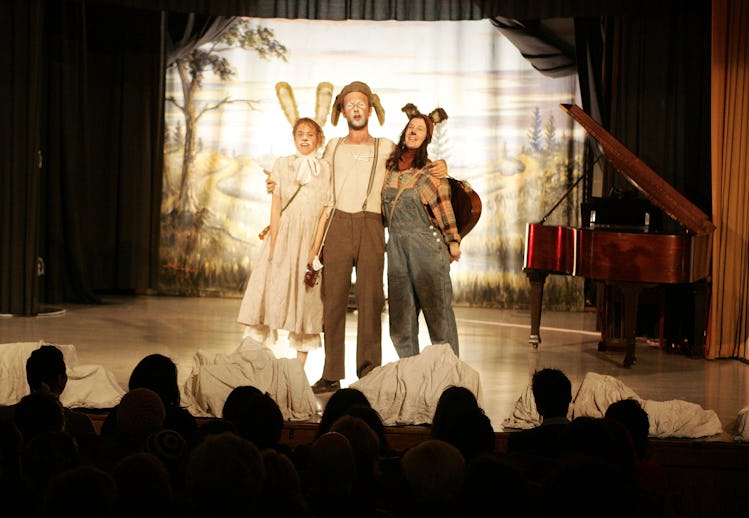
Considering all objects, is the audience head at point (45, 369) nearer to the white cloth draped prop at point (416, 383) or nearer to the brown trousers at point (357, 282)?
the white cloth draped prop at point (416, 383)

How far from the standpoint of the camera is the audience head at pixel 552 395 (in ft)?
13.1

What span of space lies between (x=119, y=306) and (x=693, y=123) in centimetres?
519

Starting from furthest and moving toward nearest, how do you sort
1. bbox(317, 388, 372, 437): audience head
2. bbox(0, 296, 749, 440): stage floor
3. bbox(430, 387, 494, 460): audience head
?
bbox(0, 296, 749, 440): stage floor → bbox(317, 388, 372, 437): audience head → bbox(430, 387, 494, 460): audience head

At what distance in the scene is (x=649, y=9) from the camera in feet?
29.7

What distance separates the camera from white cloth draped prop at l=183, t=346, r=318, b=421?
5.54m

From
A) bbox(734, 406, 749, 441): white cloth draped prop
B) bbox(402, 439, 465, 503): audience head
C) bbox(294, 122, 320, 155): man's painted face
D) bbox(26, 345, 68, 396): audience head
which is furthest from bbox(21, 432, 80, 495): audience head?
bbox(294, 122, 320, 155): man's painted face

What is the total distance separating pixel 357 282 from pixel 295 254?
45cm

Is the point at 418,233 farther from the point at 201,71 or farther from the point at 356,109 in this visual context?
the point at 201,71

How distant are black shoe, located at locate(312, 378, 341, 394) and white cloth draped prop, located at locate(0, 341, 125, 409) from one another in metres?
1.05

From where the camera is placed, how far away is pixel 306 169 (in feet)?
21.0

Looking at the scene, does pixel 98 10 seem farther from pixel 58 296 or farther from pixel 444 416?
pixel 444 416

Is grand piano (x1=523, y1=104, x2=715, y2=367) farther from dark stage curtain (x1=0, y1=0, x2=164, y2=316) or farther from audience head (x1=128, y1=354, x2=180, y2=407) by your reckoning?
dark stage curtain (x1=0, y1=0, x2=164, y2=316)

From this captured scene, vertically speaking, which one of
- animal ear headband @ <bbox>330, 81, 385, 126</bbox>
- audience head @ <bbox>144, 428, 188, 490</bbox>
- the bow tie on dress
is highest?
animal ear headband @ <bbox>330, 81, 385, 126</bbox>

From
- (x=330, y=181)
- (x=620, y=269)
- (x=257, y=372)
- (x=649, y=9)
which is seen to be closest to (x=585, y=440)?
(x=257, y=372)
